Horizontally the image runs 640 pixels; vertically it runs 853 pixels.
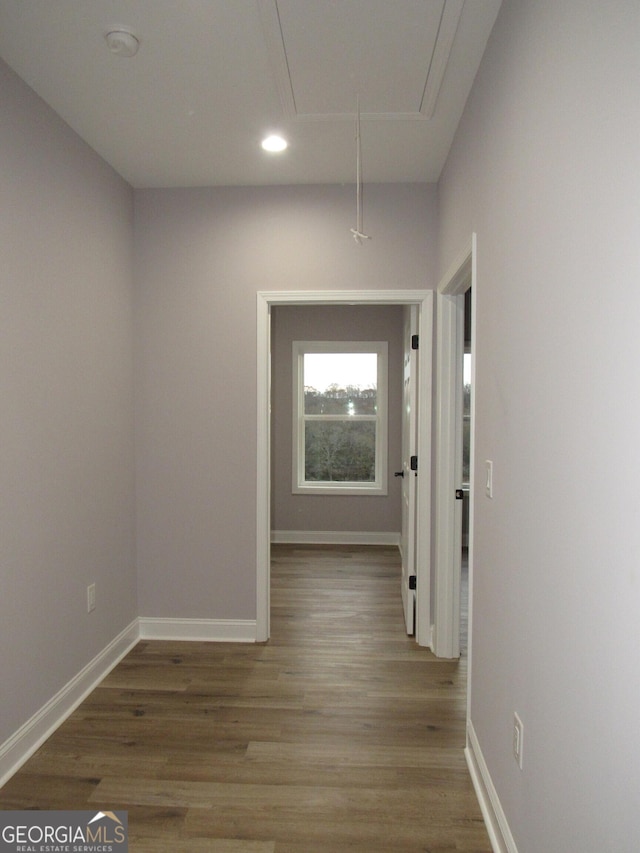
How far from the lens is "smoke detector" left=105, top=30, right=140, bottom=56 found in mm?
2023

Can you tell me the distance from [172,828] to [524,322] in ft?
6.41

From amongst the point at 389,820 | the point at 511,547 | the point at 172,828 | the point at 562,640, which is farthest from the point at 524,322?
the point at 172,828

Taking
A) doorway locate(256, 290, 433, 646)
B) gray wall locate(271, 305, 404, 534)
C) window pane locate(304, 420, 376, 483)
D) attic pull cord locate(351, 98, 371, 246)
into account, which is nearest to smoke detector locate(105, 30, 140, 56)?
attic pull cord locate(351, 98, 371, 246)

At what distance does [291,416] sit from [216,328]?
2696 mm

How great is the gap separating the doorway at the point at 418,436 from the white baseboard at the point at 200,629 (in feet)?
0.31

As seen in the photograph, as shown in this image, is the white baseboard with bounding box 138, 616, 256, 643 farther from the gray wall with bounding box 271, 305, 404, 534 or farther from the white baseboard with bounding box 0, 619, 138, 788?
the gray wall with bounding box 271, 305, 404, 534

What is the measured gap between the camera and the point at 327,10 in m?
1.89

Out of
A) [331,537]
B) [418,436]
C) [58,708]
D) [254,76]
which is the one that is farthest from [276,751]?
[331,537]

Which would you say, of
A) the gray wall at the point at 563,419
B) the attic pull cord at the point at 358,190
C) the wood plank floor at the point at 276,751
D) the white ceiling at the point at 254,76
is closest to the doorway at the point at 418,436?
the wood plank floor at the point at 276,751

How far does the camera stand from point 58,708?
256cm

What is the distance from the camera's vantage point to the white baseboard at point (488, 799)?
5.76ft

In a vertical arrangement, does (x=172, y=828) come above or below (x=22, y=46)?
below

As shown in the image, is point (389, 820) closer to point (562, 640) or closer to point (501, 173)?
point (562, 640)

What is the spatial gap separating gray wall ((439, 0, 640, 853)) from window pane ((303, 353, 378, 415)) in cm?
395
